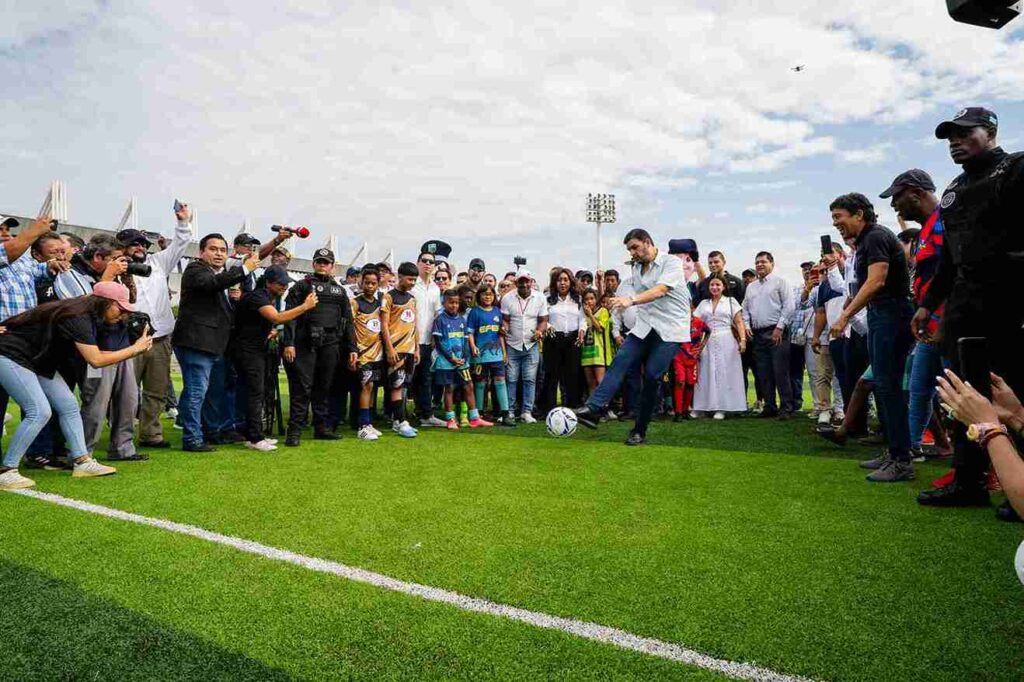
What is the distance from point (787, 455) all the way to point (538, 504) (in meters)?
2.98

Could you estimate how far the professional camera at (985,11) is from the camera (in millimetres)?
3057

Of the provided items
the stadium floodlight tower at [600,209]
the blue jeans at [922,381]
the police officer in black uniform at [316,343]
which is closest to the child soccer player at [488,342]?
the police officer in black uniform at [316,343]

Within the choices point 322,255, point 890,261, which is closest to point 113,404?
point 322,255

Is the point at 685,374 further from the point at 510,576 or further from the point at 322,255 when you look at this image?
the point at 510,576

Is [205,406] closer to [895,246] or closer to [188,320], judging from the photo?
[188,320]

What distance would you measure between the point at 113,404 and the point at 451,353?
371cm

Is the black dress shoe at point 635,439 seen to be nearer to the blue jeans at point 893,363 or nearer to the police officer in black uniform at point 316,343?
the blue jeans at point 893,363

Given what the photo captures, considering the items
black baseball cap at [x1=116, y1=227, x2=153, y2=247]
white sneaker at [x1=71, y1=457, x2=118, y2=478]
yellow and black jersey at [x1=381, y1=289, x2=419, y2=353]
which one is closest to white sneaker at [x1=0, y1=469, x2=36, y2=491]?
white sneaker at [x1=71, y1=457, x2=118, y2=478]

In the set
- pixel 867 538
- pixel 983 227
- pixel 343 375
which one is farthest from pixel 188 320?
pixel 983 227

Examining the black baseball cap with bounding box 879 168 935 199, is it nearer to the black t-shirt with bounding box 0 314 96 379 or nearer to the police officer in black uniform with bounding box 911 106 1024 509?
the police officer in black uniform with bounding box 911 106 1024 509

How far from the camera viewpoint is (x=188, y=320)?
256 inches

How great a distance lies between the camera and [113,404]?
6.25 m

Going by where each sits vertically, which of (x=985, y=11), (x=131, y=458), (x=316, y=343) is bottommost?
(x=131, y=458)

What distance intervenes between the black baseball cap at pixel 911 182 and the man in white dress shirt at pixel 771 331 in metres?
4.53
